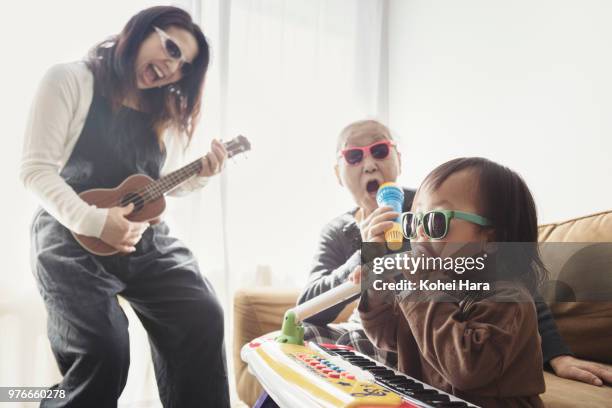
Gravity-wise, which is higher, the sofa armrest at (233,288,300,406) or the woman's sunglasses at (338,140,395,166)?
the woman's sunglasses at (338,140,395,166)

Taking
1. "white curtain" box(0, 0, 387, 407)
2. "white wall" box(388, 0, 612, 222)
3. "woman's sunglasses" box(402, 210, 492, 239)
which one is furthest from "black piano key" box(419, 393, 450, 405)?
"white curtain" box(0, 0, 387, 407)

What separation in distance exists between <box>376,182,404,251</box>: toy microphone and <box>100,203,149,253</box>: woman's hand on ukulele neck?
74 centimetres

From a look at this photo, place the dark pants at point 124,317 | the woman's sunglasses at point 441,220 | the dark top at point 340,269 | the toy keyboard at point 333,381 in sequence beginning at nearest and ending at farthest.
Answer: the toy keyboard at point 333,381
the woman's sunglasses at point 441,220
the dark top at point 340,269
the dark pants at point 124,317

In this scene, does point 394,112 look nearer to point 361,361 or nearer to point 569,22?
point 569,22

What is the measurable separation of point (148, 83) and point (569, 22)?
4.85 feet

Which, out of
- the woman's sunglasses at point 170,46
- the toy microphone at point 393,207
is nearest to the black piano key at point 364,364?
the toy microphone at point 393,207

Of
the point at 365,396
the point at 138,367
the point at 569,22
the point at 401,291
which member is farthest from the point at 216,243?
the point at 569,22

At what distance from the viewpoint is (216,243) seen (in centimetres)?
191

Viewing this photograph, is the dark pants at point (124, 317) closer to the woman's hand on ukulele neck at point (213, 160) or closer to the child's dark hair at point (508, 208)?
the woman's hand on ukulele neck at point (213, 160)

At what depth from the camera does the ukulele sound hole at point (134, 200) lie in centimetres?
134

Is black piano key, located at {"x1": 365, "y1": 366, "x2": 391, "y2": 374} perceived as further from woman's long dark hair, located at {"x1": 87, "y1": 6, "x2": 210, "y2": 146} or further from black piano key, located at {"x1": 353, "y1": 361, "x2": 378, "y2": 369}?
woman's long dark hair, located at {"x1": 87, "y1": 6, "x2": 210, "y2": 146}

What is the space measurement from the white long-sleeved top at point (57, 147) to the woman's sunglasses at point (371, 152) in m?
0.74

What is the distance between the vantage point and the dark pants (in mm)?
1159

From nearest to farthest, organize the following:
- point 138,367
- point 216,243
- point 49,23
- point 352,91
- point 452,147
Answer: point 49,23, point 138,367, point 216,243, point 452,147, point 352,91
